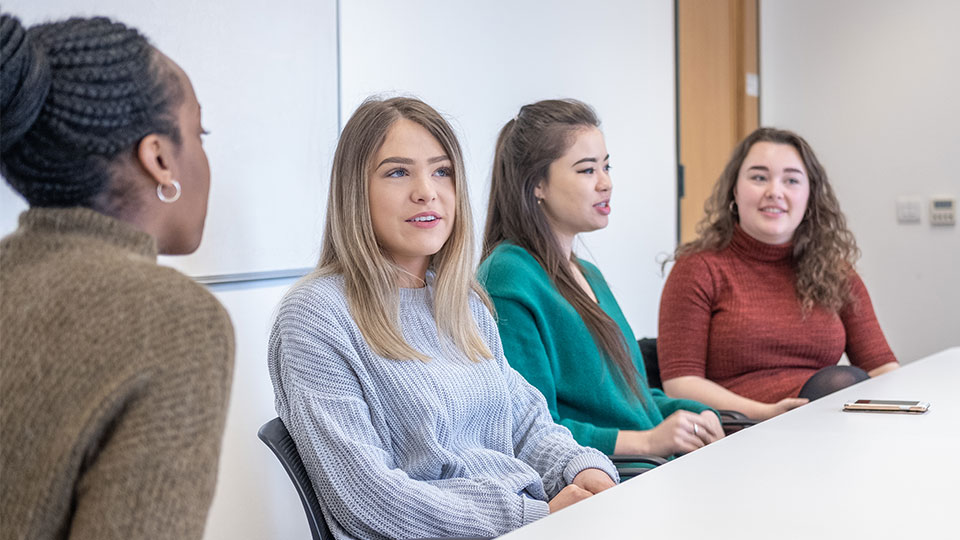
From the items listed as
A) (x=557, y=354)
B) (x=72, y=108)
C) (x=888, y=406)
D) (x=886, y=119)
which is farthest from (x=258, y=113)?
(x=886, y=119)

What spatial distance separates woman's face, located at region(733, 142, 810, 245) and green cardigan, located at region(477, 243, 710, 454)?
888 mm

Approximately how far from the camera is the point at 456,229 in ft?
5.94

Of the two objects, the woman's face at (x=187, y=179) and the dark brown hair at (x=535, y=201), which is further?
the dark brown hair at (x=535, y=201)

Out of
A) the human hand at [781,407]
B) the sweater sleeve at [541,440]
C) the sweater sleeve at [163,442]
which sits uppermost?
the sweater sleeve at [163,442]

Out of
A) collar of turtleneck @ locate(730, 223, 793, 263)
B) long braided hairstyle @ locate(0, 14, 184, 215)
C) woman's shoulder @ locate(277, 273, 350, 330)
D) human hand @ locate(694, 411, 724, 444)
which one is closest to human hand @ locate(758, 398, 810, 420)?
human hand @ locate(694, 411, 724, 444)

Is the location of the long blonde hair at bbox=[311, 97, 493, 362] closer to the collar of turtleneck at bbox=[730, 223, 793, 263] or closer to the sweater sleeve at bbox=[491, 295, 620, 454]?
the sweater sleeve at bbox=[491, 295, 620, 454]

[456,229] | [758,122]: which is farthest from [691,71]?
[456,229]

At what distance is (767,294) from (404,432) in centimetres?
157

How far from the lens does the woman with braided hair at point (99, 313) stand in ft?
2.71

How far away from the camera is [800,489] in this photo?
52.0 inches

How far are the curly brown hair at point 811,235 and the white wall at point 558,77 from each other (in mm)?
482

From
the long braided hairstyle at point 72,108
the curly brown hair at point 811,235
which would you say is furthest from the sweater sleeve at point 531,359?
the long braided hairstyle at point 72,108

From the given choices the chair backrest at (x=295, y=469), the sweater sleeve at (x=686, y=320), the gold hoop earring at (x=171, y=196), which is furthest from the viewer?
the sweater sleeve at (x=686, y=320)

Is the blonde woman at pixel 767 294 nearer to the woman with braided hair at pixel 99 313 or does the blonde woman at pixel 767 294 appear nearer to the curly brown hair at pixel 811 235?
the curly brown hair at pixel 811 235
